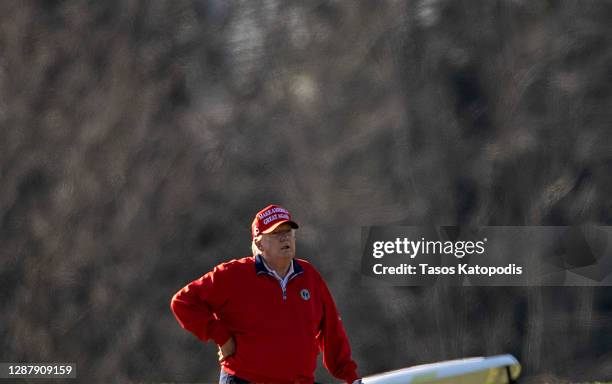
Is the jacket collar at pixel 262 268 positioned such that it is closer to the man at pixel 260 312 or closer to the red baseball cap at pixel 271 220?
the man at pixel 260 312

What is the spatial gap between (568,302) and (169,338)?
5.11m

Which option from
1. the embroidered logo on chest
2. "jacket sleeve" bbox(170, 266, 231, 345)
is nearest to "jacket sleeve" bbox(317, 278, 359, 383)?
the embroidered logo on chest

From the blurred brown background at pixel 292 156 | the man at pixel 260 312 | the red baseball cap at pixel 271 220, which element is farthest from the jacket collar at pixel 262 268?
the blurred brown background at pixel 292 156

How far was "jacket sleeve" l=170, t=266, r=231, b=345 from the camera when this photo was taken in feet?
15.8

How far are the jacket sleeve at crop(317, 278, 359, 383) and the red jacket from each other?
263 mm

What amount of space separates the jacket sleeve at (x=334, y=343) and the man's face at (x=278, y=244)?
13.6 inches

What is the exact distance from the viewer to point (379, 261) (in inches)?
516

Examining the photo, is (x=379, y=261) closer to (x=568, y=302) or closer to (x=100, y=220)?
(x=568, y=302)

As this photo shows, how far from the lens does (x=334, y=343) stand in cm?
521

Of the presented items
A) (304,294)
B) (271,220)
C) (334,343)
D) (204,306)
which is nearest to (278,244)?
(271,220)

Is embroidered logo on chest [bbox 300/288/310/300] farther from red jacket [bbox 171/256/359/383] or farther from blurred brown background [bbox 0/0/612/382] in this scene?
blurred brown background [bbox 0/0/612/382]

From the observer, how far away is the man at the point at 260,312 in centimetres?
486

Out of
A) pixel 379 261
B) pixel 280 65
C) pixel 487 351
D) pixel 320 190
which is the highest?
pixel 280 65

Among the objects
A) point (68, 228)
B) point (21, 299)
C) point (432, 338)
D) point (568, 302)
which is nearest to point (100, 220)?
point (68, 228)
